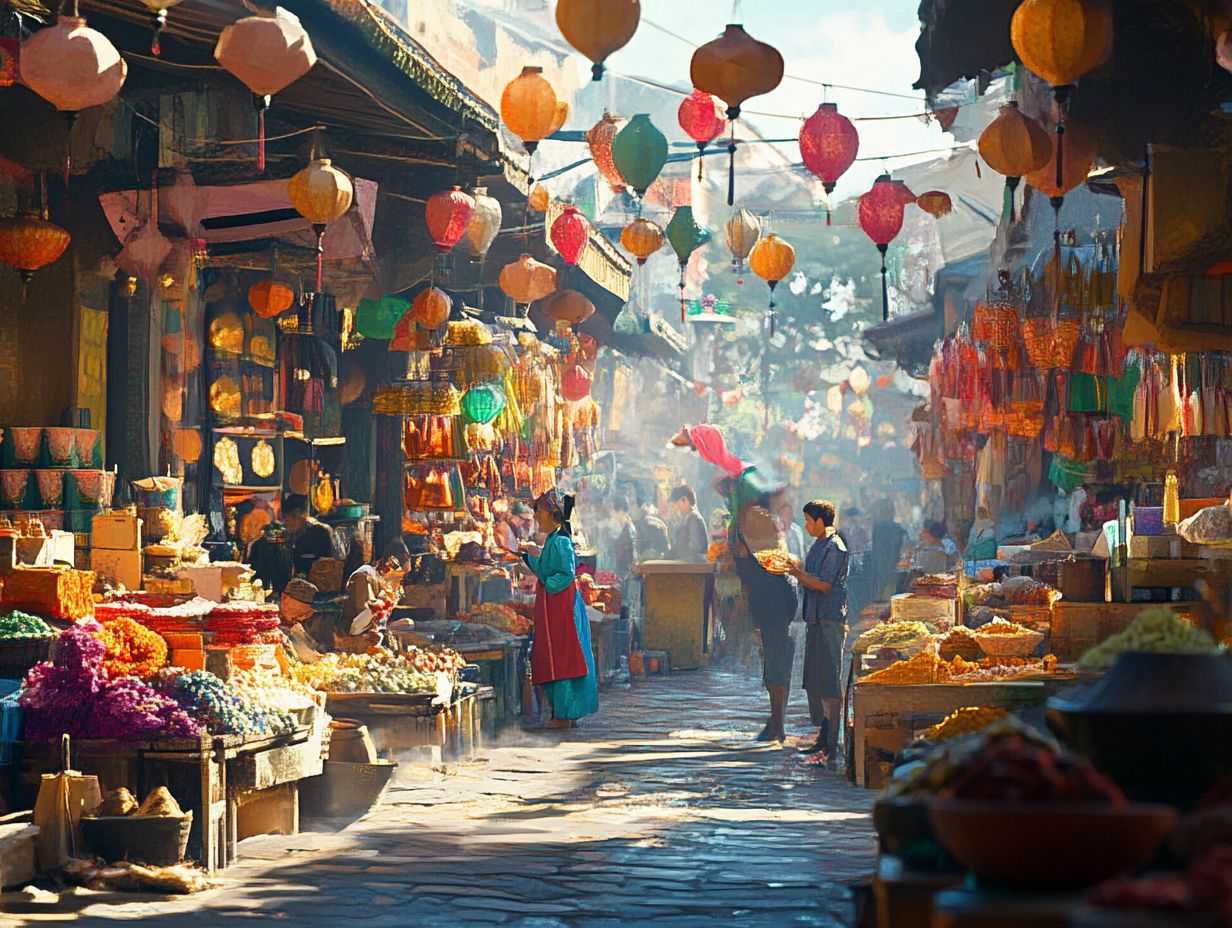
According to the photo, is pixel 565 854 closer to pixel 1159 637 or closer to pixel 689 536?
pixel 1159 637

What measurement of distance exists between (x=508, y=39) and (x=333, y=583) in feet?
96.9

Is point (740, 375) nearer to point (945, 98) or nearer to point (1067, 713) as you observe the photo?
point (945, 98)

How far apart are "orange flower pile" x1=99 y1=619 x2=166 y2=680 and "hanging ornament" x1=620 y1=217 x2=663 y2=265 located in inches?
246

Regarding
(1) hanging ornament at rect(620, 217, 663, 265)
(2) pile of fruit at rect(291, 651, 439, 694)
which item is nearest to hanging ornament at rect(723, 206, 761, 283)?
(1) hanging ornament at rect(620, 217, 663, 265)

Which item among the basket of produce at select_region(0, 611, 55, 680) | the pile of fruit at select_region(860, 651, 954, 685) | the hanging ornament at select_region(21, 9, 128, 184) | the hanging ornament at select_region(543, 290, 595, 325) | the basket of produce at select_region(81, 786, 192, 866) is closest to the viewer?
the hanging ornament at select_region(21, 9, 128, 184)

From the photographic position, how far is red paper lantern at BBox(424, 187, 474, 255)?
43.0ft

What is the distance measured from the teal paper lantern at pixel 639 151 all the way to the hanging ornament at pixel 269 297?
126 inches

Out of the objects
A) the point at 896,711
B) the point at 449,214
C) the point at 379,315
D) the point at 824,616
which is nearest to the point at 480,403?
the point at 379,315

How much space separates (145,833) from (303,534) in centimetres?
680

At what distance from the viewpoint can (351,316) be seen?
16750mm

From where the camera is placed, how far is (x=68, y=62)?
8.17m

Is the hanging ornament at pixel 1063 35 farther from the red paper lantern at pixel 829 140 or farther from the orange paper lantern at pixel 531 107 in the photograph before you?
the red paper lantern at pixel 829 140

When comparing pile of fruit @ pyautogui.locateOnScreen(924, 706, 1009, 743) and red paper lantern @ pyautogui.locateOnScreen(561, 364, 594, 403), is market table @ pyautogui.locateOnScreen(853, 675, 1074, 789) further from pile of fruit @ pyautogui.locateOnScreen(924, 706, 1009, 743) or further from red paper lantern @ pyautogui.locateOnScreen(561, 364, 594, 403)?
red paper lantern @ pyautogui.locateOnScreen(561, 364, 594, 403)

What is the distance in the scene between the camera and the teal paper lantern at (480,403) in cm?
1560
